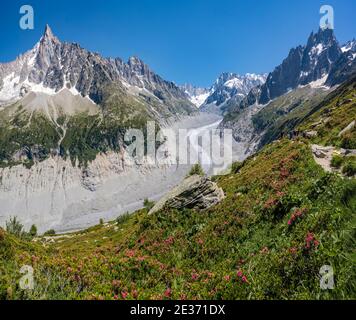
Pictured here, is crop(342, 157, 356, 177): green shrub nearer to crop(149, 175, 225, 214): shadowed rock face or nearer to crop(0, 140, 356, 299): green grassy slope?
crop(0, 140, 356, 299): green grassy slope

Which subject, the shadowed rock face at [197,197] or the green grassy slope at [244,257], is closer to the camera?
the green grassy slope at [244,257]

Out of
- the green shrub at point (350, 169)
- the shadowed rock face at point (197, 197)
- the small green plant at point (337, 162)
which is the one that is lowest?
the shadowed rock face at point (197, 197)

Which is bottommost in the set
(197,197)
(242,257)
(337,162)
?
(242,257)

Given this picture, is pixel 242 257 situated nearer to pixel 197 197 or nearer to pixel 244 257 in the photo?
pixel 244 257

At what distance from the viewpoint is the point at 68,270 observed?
13461 mm

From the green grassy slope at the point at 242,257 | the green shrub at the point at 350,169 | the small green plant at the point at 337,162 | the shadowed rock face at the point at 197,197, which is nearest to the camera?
the green grassy slope at the point at 242,257

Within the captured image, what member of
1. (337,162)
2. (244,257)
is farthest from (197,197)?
(244,257)

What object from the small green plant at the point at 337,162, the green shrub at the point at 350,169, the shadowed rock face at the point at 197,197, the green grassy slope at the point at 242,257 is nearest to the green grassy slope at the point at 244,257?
the green grassy slope at the point at 242,257

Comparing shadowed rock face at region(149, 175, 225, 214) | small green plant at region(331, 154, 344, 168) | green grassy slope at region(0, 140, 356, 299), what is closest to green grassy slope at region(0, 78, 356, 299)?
green grassy slope at region(0, 140, 356, 299)

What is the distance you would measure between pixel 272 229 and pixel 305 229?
3783mm

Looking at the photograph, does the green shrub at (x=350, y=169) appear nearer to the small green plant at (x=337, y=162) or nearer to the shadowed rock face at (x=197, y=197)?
the small green plant at (x=337, y=162)

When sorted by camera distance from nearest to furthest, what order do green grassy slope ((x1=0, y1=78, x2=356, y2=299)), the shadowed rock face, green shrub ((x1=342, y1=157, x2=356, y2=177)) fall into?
green grassy slope ((x1=0, y1=78, x2=356, y2=299)), green shrub ((x1=342, y1=157, x2=356, y2=177)), the shadowed rock face

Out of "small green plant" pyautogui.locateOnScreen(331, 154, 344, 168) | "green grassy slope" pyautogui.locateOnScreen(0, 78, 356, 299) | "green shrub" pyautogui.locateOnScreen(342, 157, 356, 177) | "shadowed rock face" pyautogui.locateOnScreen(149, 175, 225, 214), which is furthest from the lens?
A: "shadowed rock face" pyautogui.locateOnScreen(149, 175, 225, 214)
